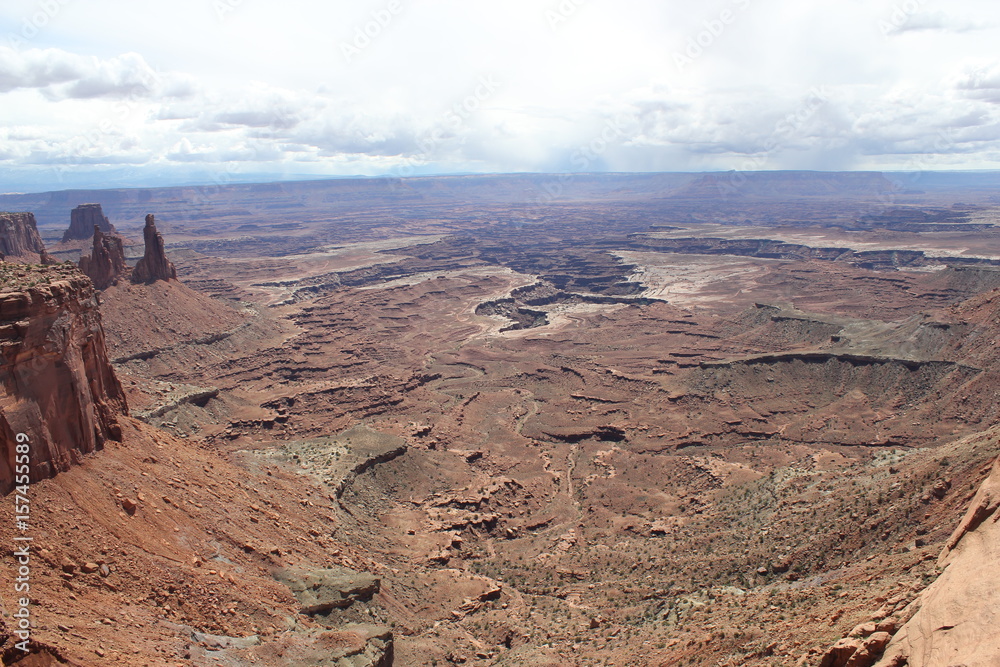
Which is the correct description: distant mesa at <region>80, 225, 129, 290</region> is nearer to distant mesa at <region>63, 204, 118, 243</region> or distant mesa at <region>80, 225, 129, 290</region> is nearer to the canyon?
the canyon

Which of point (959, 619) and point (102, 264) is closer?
point (959, 619)

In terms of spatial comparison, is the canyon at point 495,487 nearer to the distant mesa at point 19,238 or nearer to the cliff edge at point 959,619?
the cliff edge at point 959,619

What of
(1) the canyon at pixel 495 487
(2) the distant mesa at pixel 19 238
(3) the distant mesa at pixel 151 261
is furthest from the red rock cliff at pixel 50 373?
(2) the distant mesa at pixel 19 238

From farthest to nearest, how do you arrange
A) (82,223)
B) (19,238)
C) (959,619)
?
(82,223) < (19,238) < (959,619)

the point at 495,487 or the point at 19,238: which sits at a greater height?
the point at 19,238

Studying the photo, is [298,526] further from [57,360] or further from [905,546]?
[905,546]

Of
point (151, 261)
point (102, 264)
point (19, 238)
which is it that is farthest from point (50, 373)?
point (19, 238)

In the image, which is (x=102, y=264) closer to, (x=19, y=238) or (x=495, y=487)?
(x=19, y=238)
